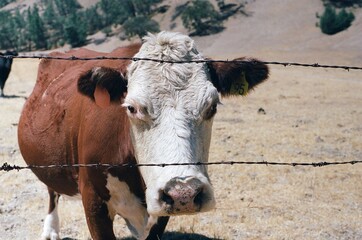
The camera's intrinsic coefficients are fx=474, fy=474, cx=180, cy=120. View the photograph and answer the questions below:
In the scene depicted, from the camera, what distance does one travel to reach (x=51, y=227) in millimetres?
5285

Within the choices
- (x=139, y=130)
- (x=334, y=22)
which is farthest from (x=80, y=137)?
(x=334, y=22)

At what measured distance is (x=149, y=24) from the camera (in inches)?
2537

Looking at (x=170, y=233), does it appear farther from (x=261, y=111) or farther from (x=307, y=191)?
(x=261, y=111)

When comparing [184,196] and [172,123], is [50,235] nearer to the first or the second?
[172,123]

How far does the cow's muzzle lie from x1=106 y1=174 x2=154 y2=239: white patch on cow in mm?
959

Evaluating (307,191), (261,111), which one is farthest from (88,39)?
(307,191)

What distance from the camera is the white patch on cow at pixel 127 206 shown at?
3.69 metres

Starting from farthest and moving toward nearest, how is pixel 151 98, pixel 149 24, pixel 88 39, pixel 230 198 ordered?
pixel 88 39
pixel 149 24
pixel 230 198
pixel 151 98

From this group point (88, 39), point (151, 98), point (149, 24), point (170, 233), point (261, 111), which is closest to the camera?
point (151, 98)

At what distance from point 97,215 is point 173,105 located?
1309mm

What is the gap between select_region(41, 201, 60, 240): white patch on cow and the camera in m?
5.23

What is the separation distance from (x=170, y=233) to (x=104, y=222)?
5.54 feet

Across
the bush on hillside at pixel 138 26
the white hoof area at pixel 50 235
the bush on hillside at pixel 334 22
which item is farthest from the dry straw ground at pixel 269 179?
the bush on hillside at pixel 138 26

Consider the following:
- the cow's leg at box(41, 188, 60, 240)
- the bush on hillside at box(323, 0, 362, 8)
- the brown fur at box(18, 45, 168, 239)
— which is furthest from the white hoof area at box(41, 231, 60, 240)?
the bush on hillside at box(323, 0, 362, 8)
